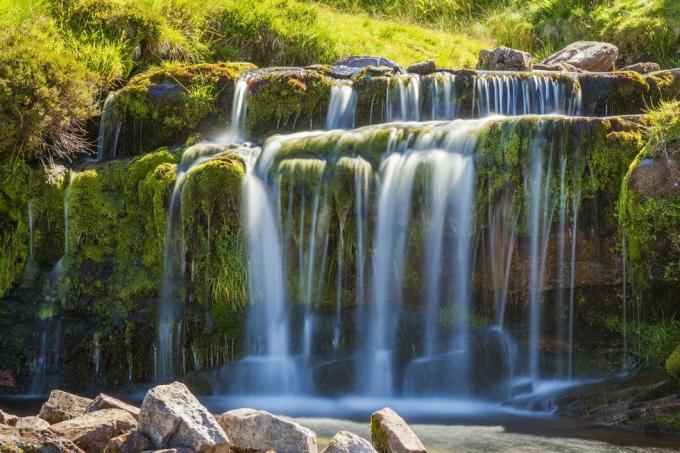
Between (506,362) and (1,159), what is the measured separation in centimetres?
694

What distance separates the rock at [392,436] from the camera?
630 cm

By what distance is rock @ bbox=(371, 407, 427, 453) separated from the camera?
6.30m

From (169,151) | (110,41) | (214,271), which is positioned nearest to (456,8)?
(110,41)

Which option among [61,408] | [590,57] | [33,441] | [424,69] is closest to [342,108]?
[424,69]

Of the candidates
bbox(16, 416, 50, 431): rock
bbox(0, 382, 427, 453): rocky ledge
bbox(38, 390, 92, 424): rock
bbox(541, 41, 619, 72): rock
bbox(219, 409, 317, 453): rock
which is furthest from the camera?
bbox(541, 41, 619, 72): rock

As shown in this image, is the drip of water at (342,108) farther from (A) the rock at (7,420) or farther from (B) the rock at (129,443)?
(B) the rock at (129,443)

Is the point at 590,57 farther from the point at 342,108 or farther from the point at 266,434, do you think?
the point at 266,434

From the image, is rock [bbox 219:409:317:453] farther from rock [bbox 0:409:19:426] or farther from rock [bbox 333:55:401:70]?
rock [bbox 333:55:401:70]

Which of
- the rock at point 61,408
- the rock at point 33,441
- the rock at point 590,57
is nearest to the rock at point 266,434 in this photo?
the rock at point 33,441

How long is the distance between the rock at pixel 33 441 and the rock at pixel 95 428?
34cm

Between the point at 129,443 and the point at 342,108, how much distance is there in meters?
7.37

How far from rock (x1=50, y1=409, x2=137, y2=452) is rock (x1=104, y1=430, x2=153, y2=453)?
0.74 ft

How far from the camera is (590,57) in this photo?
1563 centimetres

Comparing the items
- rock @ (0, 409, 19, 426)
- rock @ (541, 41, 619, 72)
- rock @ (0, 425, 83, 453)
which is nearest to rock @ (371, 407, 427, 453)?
rock @ (0, 425, 83, 453)
